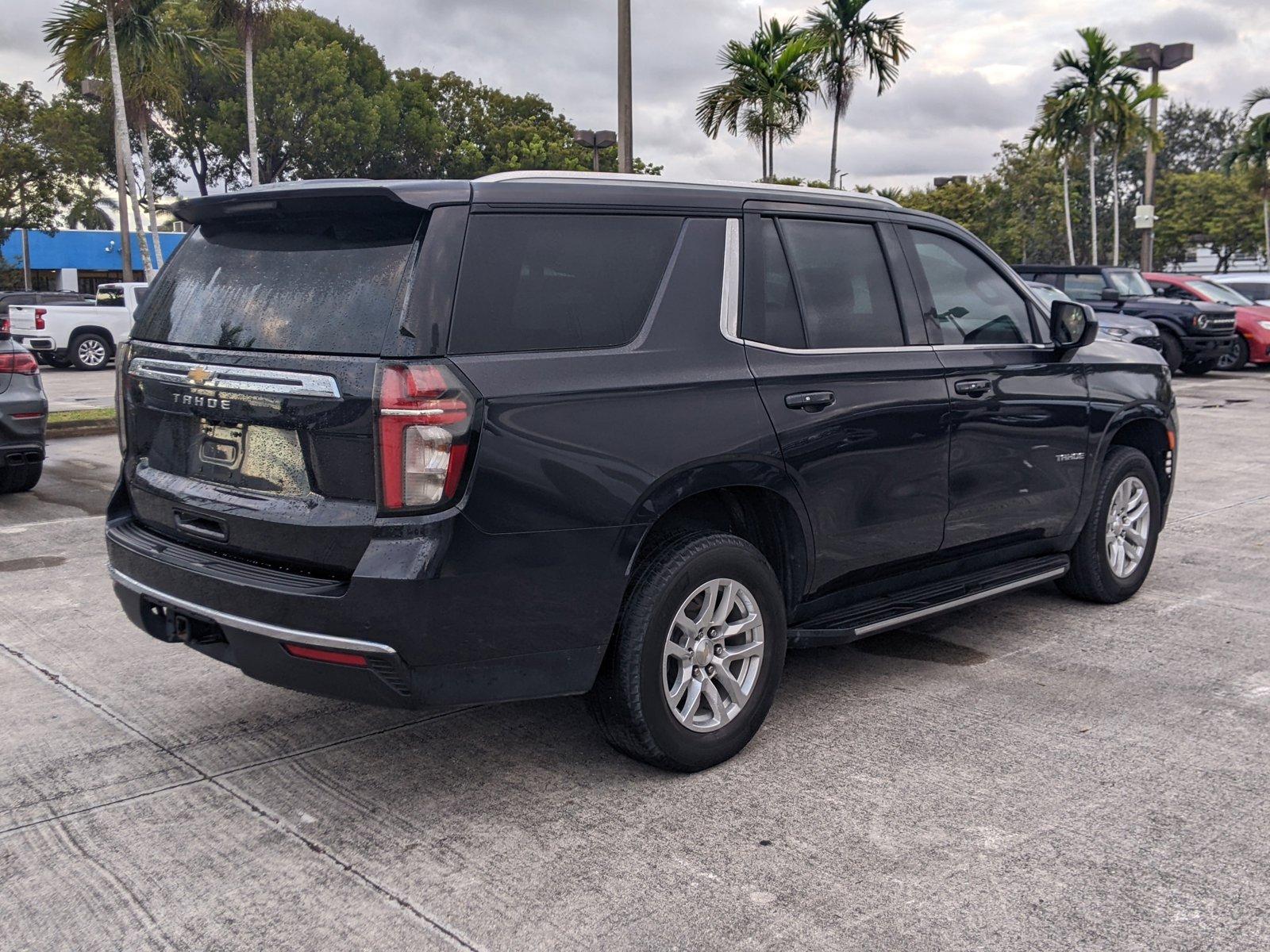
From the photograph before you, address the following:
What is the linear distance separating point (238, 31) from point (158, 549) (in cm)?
2941

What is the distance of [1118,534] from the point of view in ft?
19.2

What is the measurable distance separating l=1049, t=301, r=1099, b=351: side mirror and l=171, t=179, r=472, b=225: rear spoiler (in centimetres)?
296

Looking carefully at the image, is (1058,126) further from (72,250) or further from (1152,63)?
(72,250)

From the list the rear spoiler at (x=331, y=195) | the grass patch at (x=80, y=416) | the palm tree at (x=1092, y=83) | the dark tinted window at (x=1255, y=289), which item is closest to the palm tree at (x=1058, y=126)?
the palm tree at (x=1092, y=83)

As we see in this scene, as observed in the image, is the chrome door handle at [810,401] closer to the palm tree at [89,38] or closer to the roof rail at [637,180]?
the roof rail at [637,180]

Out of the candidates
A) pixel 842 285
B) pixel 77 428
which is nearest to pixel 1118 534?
pixel 842 285

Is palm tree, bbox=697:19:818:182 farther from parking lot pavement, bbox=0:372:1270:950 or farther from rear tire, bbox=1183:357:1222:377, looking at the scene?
parking lot pavement, bbox=0:372:1270:950

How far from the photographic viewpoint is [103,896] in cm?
311

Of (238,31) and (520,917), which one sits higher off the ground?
(238,31)

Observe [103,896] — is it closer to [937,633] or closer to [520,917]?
[520,917]

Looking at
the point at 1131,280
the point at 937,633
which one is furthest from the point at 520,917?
the point at 1131,280

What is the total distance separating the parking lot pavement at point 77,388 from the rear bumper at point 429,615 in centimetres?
1163

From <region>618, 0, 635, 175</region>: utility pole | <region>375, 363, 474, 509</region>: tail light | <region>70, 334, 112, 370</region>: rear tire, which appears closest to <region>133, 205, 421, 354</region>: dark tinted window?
<region>375, 363, 474, 509</region>: tail light

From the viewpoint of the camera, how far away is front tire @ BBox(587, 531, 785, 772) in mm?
3615
